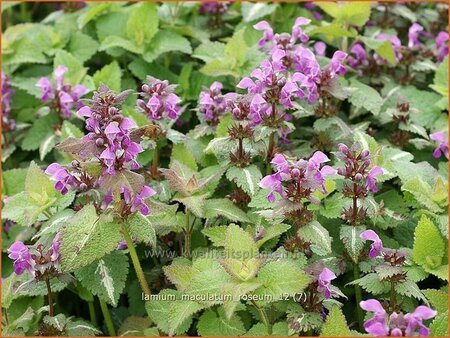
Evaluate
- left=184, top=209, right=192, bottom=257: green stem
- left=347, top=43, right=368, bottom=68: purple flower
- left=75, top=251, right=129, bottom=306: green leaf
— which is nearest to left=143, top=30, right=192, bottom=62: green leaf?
left=347, top=43, right=368, bottom=68: purple flower

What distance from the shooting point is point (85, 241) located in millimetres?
1882

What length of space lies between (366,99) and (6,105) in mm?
1690

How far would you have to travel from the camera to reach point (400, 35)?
362cm

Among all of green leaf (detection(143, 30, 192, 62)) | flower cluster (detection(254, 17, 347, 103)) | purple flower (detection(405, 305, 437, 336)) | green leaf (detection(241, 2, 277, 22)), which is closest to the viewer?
purple flower (detection(405, 305, 437, 336))

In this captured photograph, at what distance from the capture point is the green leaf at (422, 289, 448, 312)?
1.98m

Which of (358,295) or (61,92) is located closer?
(358,295)

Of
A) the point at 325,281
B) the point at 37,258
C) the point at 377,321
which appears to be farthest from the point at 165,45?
the point at 377,321

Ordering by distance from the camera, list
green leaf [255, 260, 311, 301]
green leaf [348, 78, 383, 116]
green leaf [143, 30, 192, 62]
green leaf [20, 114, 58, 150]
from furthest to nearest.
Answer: green leaf [143, 30, 192, 62] → green leaf [20, 114, 58, 150] → green leaf [348, 78, 383, 116] → green leaf [255, 260, 311, 301]

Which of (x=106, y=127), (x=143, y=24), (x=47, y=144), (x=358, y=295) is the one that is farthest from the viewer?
(x=143, y=24)

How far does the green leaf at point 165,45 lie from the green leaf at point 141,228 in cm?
136

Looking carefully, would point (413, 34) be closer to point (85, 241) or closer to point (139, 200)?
point (139, 200)

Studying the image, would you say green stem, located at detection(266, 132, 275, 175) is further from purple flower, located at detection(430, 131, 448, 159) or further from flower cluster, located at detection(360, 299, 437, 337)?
flower cluster, located at detection(360, 299, 437, 337)

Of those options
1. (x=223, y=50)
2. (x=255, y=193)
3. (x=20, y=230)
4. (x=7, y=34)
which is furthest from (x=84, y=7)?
(x=255, y=193)

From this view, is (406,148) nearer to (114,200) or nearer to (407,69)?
(407,69)
